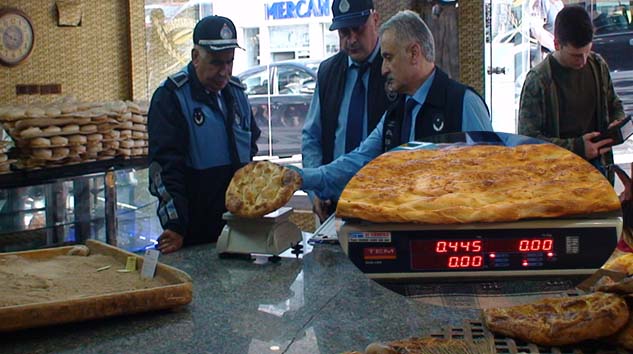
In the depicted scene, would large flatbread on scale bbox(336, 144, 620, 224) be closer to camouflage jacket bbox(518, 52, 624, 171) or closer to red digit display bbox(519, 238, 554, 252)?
red digit display bbox(519, 238, 554, 252)

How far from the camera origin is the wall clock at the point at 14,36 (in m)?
4.91

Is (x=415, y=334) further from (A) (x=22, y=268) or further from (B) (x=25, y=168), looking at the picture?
(B) (x=25, y=168)

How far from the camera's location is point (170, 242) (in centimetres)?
237

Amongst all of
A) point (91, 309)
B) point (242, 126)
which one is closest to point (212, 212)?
point (242, 126)

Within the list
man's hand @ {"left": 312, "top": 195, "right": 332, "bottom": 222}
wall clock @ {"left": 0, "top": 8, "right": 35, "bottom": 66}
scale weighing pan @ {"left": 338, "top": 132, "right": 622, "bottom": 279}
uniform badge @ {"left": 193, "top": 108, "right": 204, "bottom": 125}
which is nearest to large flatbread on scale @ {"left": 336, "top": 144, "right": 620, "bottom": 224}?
scale weighing pan @ {"left": 338, "top": 132, "right": 622, "bottom": 279}

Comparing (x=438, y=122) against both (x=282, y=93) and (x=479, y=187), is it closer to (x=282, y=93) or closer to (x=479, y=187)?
(x=479, y=187)

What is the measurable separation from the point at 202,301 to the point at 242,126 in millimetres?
1195

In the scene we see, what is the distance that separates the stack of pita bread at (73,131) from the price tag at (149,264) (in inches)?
81.1

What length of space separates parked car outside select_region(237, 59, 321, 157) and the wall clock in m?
2.12

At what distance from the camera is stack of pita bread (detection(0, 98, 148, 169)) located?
363cm

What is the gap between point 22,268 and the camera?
6.28ft

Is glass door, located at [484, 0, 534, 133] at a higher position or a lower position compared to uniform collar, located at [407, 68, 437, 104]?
higher

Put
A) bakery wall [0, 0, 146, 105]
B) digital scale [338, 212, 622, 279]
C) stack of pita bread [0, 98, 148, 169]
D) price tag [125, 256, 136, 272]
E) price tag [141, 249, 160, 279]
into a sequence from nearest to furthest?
digital scale [338, 212, 622, 279]
price tag [141, 249, 160, 279]
price tag [125, 256, 136, 272]
stack of pita bread [0, 98, 148, 169]
bakery wall [0, 0, 146, 105]

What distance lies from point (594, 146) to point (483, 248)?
10.3 inches
